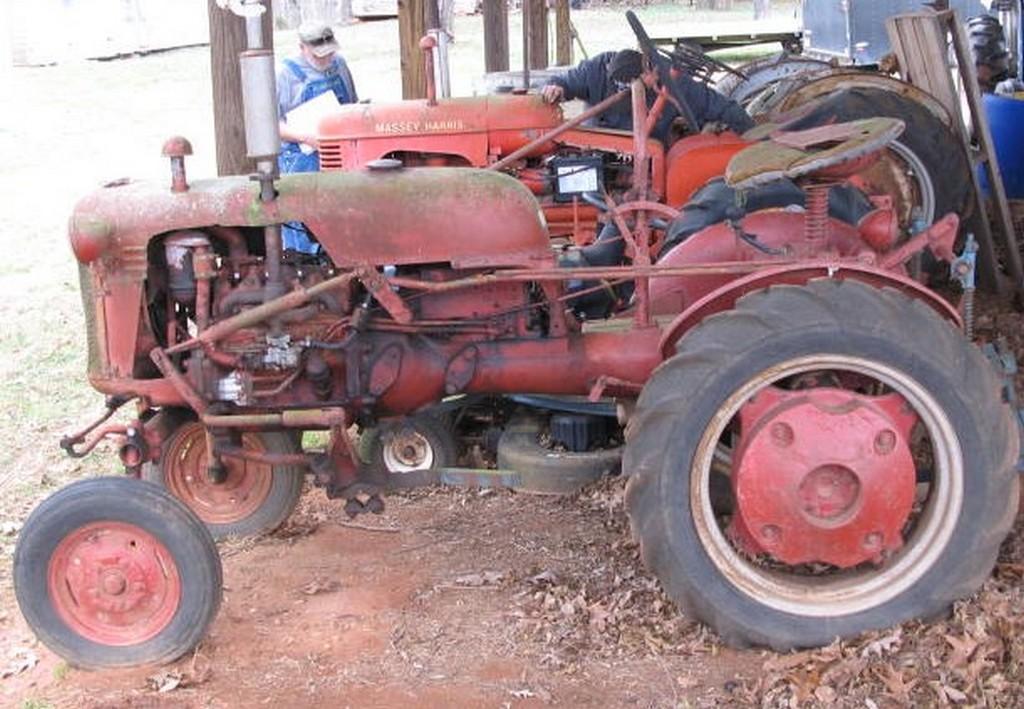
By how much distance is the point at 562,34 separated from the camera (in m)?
15.5

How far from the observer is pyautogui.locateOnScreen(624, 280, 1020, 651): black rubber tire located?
3.43 m

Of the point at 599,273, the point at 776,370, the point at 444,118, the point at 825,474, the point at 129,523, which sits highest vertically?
the point at 444,118

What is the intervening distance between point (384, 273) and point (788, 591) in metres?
1.52

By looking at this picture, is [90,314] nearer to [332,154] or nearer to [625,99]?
[332,154]

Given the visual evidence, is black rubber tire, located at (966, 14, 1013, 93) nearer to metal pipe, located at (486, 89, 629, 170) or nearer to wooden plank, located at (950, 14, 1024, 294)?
wooden plank, located at (950, 14, 1024, 294)

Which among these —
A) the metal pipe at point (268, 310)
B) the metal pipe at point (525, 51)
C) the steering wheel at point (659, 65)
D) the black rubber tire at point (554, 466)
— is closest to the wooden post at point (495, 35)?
the metal pipe at point (525, 51)

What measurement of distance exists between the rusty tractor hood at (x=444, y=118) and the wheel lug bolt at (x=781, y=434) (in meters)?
4.06

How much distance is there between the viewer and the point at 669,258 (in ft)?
13.9

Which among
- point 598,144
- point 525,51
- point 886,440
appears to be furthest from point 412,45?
point 886,440

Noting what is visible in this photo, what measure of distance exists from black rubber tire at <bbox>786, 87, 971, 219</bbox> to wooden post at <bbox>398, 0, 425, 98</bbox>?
2.75 metres

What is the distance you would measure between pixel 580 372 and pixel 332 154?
363 centimetres

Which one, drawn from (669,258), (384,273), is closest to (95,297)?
(384,273)

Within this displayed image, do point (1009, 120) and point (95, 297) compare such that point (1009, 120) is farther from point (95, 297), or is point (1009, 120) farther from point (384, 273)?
point (95, 297)

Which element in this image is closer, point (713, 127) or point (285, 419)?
point (285, 419)
